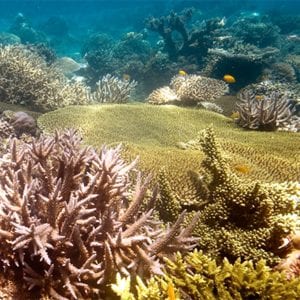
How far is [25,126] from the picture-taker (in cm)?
596

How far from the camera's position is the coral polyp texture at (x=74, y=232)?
2219mm

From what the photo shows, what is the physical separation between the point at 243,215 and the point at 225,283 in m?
0.70

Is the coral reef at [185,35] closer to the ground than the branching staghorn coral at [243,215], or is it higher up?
higher up

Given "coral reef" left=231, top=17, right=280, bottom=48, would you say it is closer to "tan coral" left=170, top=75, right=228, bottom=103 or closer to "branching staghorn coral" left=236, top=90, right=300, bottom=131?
"tan coral" left=170, top=75, right=228, bottom=103

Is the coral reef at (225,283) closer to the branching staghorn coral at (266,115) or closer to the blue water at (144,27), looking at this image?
the branching staghorn coral at (266,115)

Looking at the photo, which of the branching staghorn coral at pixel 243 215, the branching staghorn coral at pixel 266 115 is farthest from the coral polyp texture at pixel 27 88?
the branching staghorn coral at pixel 243 215

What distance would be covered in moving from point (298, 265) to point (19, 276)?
2.13 metres

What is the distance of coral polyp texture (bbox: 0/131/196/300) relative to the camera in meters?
2.22

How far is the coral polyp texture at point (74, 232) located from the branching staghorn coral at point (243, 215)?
1.26 feet

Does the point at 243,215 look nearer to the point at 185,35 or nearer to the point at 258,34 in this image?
the point at 185,35

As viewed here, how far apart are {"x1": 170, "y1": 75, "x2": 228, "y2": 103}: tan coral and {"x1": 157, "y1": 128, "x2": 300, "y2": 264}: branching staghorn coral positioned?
593cm

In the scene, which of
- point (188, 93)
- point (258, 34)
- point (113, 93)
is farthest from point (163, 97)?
point (258, 34)

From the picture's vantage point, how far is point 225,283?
7.98 feet

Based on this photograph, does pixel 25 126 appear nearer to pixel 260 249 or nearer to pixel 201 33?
pixel 260 249
